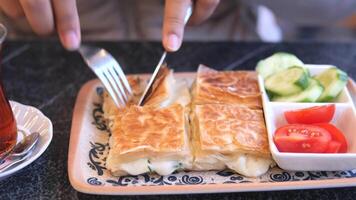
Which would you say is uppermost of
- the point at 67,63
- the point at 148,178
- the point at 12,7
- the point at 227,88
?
the point at 12,7

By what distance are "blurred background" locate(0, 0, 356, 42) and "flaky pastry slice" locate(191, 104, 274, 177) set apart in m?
0.81

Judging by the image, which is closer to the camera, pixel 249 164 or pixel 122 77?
pixel 249 164

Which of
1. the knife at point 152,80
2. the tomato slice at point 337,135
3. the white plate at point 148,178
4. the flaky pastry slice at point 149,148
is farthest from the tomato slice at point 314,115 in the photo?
the knife at point 152,80

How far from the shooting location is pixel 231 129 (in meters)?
1.28

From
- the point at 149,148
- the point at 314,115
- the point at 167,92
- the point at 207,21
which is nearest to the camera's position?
the point at 149,148

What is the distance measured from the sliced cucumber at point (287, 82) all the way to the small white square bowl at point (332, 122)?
36 millimetres

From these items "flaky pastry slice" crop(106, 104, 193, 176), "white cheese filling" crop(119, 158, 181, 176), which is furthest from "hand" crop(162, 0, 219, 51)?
"white cheese filling" crop(119, 158, 181, 176)

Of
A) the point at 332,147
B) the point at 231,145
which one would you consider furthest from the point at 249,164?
the point at 332,147

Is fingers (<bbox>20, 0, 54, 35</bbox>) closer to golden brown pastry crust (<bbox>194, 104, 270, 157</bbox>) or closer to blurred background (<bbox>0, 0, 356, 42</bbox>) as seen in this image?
golden brown pastry crust (<bbox>194, 104, 270, 157</bbox>)

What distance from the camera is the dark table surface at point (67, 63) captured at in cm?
143

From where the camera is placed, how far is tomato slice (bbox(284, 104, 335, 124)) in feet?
4.37

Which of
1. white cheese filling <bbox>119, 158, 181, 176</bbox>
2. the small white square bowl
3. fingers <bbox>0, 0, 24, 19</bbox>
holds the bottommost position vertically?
white cheese filling <bbox>119, 158, 181, 176</bbox>

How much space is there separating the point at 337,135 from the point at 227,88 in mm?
365

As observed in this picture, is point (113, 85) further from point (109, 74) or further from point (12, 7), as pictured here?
point (12, 7)
